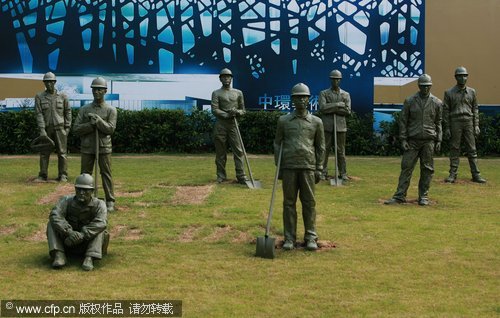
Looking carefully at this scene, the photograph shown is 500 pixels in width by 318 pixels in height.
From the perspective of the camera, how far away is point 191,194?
→ 571 inches

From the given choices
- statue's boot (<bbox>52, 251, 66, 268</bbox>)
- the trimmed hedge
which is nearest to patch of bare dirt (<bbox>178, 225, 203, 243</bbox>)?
statue's boot (<bbox>52, 251, 66, 268</bbox>)

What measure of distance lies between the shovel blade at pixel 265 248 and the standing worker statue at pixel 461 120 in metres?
7.65

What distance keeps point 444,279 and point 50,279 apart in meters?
4.41

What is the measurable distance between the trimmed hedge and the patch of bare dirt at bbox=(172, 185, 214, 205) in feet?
23.5

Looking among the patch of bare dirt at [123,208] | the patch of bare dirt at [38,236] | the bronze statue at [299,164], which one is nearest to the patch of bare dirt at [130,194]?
the patch of bare dirt at [123,208]

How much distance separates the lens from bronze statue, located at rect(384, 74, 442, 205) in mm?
13555

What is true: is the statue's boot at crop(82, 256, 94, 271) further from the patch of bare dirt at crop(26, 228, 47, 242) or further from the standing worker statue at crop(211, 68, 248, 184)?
the standing worker statue at crop(211, 68, 248, 184)

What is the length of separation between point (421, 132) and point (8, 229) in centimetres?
688

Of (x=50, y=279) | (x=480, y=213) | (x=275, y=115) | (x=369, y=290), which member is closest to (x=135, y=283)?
(x=50, y=279)

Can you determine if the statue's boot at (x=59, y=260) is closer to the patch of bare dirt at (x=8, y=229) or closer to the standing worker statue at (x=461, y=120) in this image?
the patch of bare dirt at (x=8, y=229)

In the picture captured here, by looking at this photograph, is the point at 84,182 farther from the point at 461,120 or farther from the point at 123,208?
the point at 461,120

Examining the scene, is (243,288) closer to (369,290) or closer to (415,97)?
(369,290)

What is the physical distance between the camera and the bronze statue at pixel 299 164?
33.7ft

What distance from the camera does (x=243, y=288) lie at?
860 centimetres
